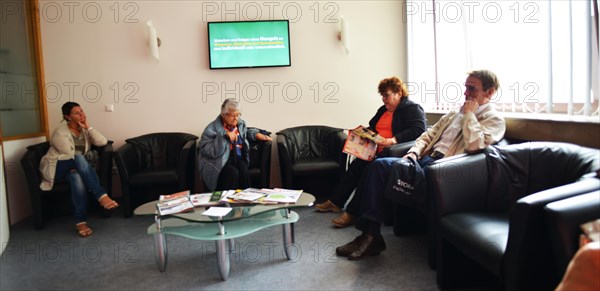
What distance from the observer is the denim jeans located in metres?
3.69

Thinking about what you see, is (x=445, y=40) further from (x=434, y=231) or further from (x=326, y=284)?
(x=326, y=284)

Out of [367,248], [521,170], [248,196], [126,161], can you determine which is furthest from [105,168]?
[521,170]

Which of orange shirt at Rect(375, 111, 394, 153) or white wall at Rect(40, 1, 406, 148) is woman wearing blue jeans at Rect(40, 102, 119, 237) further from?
orange shirt at Rect(375, 111, 394, 153)

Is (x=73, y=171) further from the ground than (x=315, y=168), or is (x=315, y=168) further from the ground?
(x=73, y=171)

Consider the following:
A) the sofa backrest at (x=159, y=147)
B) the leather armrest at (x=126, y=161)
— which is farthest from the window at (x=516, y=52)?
the leather armrest at (x=126, y=161)

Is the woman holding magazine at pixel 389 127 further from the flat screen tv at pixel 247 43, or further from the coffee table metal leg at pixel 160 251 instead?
the flat screen tv at pixel 247 43

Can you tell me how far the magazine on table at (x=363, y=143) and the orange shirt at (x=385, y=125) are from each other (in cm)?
18

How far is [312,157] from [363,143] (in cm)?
112

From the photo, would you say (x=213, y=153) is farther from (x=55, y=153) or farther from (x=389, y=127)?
(x=389, y=127)

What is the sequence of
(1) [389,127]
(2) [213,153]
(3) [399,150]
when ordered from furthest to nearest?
(2) [213,153]
(1) [389,127]
(3) [399,150]

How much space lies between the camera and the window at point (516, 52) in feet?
8.13

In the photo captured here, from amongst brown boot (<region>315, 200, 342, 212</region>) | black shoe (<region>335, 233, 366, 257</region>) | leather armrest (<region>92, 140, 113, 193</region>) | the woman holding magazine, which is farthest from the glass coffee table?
leather armrest (<region>92, 140, 113, 193</region>)

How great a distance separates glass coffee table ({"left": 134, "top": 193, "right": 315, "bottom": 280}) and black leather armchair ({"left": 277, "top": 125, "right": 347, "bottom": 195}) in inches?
49.5

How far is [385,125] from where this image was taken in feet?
12.5
